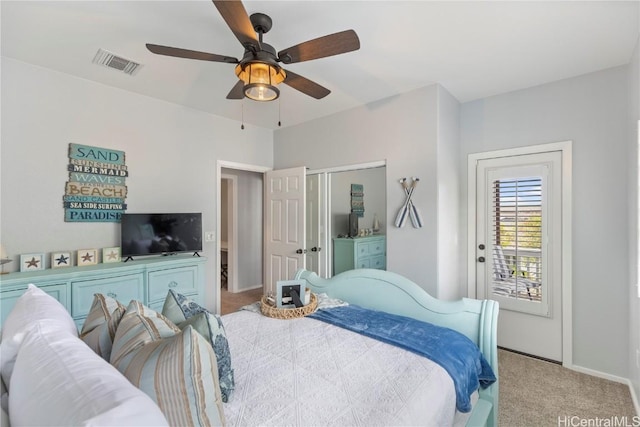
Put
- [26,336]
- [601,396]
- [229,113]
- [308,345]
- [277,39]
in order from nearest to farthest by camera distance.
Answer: [26,336] → [308,345] → [277,39] → [601,396] → [229,113]

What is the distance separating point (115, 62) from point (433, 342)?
124 inches

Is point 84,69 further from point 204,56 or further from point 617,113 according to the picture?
point 617,113

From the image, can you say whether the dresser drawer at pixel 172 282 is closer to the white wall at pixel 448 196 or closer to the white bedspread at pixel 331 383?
the white bedspread at pixel 331 383

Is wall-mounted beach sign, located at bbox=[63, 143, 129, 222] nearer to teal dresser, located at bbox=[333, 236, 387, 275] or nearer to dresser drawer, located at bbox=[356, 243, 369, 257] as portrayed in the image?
teal dresser, located at bbox=[333, 236, 387, 275]

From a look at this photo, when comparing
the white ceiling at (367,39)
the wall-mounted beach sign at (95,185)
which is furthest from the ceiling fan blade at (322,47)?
the wall-mounted beach sign at (95,185)

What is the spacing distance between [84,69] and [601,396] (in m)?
5.00

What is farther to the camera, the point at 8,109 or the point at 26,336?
the point at 8,109

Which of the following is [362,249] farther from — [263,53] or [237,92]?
[263,53]

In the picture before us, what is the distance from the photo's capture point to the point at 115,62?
250cm

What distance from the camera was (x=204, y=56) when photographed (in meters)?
1.75

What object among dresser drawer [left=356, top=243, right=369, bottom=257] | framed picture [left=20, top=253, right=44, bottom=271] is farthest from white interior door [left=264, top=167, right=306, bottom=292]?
framed picture [left=20, top=253, right=44, bottom=271]

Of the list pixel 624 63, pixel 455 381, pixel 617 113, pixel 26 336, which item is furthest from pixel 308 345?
pixel 624 63

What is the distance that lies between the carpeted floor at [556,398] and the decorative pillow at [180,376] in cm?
211

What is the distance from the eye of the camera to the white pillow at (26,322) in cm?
98
